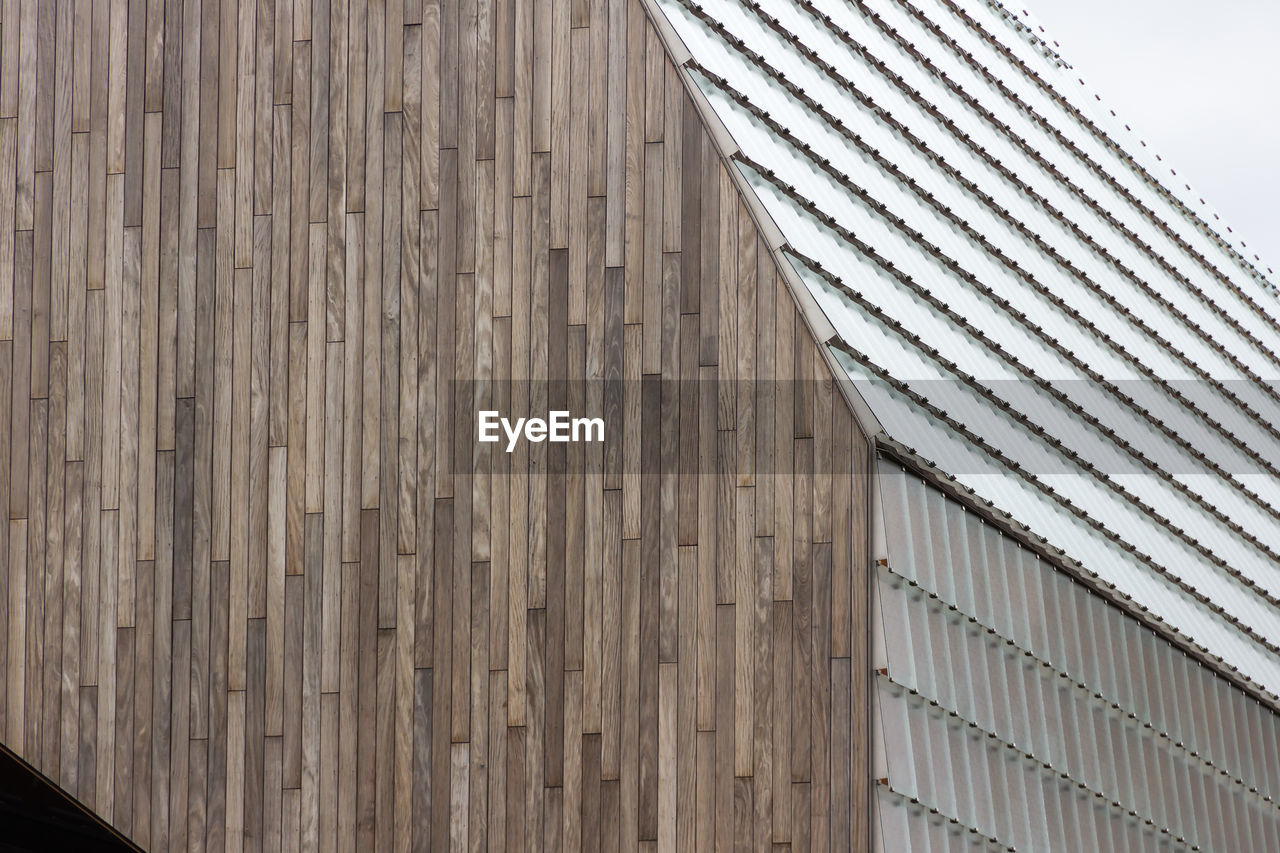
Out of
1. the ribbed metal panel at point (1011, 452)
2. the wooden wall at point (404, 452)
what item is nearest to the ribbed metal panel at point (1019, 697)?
the ribbed metal panel at point (1011, 452)

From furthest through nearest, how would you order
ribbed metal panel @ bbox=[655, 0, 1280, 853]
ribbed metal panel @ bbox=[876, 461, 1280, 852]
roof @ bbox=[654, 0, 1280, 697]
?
roof @ bbox=[654, 0, 1280, 697]
ribbed metal panel @ bbox=[655, 0, 1280, 853]
ribbed metal panel @ bbox=[876, 461, 1280, 852]

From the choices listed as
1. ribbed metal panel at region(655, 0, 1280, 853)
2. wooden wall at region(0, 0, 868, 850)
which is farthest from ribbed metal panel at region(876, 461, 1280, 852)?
wooden wall at region(0, 0, 868, 850)

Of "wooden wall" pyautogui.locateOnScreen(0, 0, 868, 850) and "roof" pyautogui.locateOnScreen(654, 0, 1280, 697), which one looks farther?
"roof" pyautogui.locateOnScreen(654, 0, 1280, 697)

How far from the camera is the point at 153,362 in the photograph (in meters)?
6.48

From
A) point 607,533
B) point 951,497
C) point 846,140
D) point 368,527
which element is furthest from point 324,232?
point 951,497

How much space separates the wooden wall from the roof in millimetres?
360

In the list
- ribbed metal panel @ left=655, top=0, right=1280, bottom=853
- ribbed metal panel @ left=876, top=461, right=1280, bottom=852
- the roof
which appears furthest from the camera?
the roof

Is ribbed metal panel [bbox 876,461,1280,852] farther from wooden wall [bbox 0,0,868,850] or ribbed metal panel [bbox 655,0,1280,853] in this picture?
wooden wall [bbox 0,0,868,850]

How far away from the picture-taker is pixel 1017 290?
7480 mm

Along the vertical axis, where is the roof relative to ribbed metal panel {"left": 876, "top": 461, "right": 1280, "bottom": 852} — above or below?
above

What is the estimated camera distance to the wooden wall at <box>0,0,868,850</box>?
19.5ft

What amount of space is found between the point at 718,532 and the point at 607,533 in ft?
Answer: 1.66

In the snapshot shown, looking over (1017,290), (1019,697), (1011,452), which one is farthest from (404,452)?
(1017,290)

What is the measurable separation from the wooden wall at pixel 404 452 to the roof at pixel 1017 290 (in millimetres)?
360
